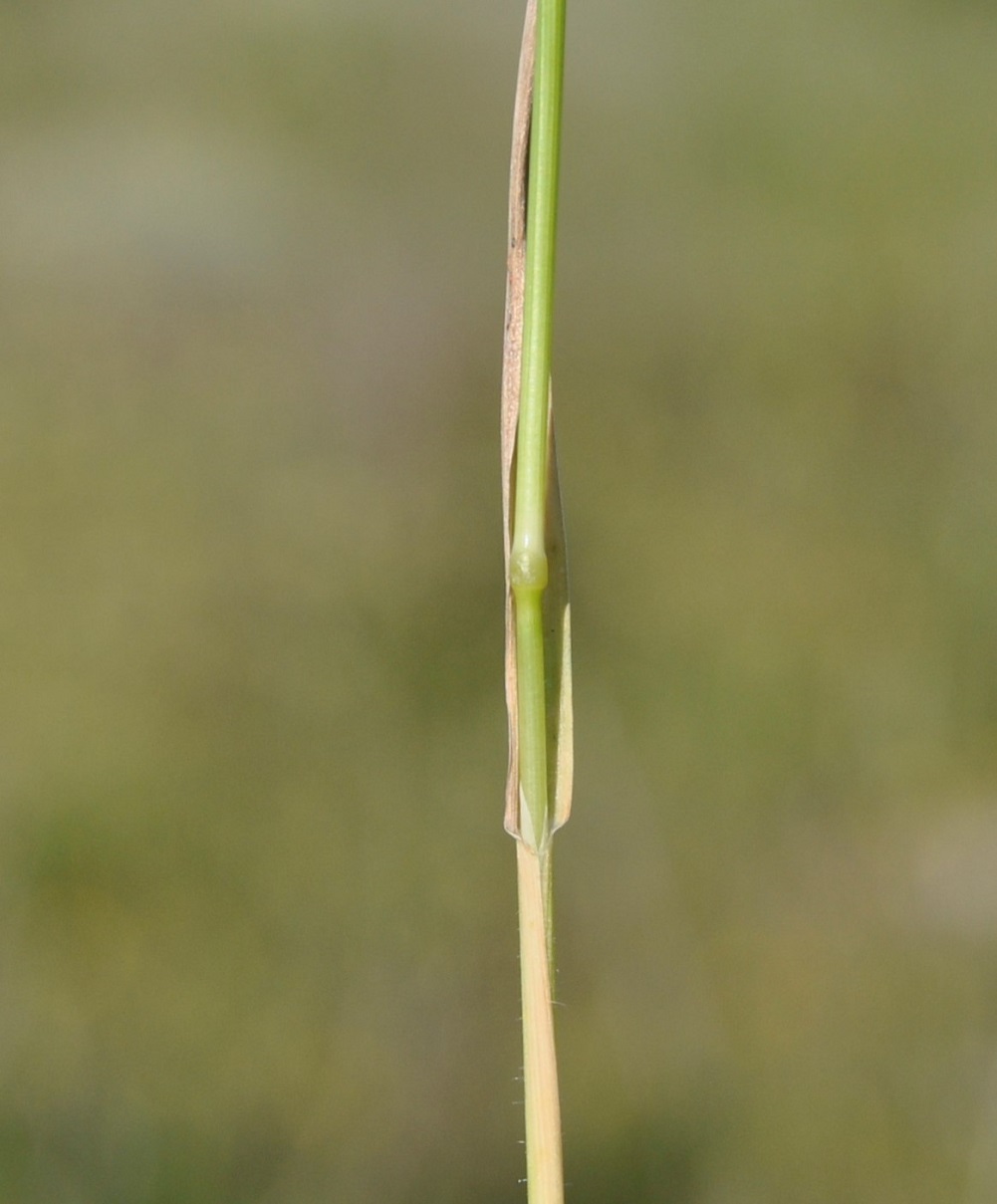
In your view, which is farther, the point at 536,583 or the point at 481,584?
the point at 481,584

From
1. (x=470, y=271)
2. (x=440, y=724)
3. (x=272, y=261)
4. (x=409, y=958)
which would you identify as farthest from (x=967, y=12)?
(x=409, y=958)

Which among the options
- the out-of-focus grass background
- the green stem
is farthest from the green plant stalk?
the out-of-focus grass background

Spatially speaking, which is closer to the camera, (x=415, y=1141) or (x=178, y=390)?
(x=415, y=1141)

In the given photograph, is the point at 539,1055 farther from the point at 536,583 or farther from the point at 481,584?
the point at 481,584

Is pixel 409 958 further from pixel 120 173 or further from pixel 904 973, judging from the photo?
pixel 120 173

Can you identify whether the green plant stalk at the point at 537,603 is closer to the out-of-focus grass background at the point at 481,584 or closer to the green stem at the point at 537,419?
the green stem at the point at 537,419

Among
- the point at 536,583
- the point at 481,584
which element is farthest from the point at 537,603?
the point at 481,584

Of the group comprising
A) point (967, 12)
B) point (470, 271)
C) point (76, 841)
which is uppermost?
point (967, 12)
